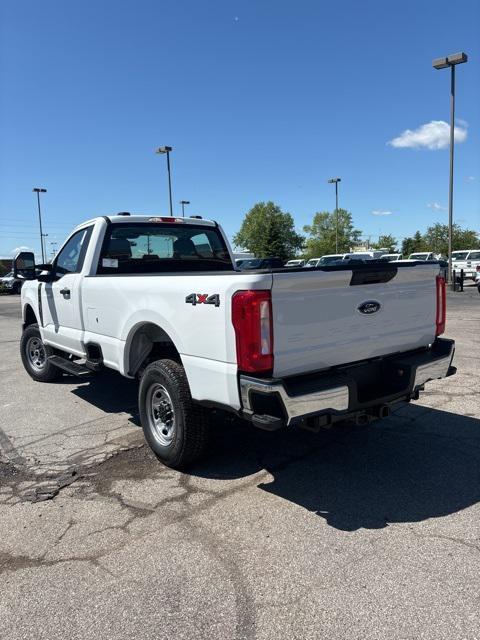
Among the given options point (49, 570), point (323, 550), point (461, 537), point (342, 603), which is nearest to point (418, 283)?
point (461, 537)

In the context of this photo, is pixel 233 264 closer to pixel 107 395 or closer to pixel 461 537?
pixel 107 395

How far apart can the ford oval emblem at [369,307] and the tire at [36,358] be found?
189 inches

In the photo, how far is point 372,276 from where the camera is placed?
3.65m

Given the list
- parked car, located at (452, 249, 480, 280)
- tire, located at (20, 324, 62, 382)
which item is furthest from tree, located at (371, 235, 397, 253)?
tire, located at (20, 324, 62, 382)

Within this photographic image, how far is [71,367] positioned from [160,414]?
2014 mm

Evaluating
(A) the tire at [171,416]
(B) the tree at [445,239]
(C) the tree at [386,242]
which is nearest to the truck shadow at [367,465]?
(A) the tire at [171,416]

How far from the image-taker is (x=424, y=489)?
3.62 metres

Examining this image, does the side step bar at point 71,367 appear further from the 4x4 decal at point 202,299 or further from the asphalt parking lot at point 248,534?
the 4x4 decal at point 202,299

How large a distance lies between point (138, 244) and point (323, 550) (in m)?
3.83

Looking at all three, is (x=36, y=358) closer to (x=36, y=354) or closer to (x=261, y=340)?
(x=36, y=354)

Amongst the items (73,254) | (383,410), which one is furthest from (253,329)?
(73,254)

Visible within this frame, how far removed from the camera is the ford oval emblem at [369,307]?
365 centimetres

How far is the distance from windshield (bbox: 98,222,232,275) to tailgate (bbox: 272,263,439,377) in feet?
8.93

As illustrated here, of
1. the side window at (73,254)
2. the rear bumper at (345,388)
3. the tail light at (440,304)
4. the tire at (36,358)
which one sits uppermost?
the side window at (73,254)
